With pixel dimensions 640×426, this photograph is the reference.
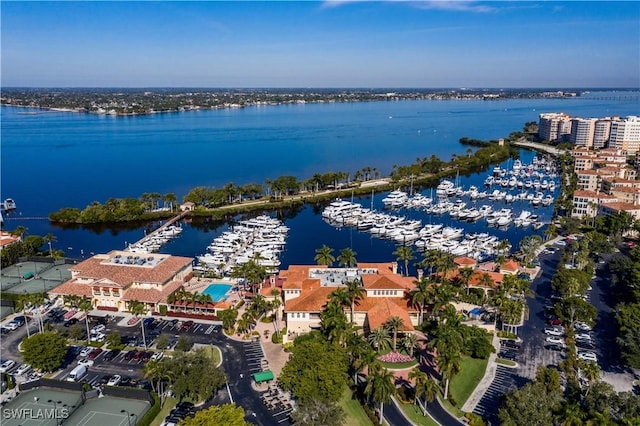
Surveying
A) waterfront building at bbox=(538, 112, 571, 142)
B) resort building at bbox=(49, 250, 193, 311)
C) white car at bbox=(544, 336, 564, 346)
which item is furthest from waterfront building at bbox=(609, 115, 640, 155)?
resort building at bbox=(49, 250, 193, 311)

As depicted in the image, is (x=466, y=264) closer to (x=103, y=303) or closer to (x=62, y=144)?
(x=103, y=303)

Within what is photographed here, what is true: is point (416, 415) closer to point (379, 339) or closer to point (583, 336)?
point (379, 339)

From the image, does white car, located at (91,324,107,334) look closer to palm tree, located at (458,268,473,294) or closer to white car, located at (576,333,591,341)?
palm tree, located at (458,268,473,294)

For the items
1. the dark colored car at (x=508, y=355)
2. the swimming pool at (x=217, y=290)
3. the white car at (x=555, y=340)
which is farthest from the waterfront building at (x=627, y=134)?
the swimming pool at (x=217, y=290)

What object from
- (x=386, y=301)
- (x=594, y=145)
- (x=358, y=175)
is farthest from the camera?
(x=594, y=145)

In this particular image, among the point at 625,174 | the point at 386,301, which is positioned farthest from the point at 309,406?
the point at 625,174
